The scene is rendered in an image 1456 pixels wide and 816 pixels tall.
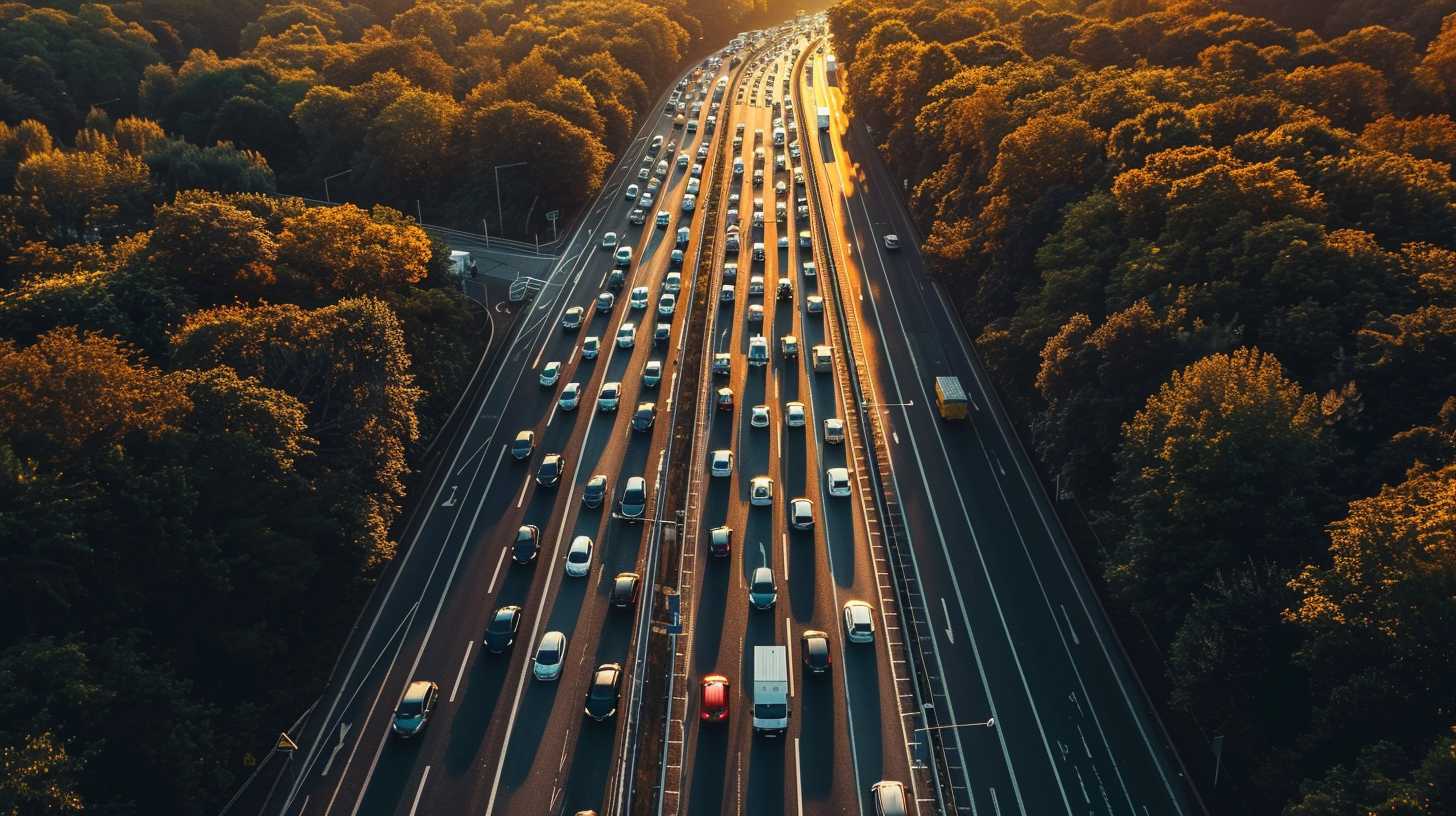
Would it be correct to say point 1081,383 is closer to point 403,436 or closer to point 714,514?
point 714,514

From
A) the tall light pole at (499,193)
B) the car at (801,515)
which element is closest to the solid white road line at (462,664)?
the car at (801,515)

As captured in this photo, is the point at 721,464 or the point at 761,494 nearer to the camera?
the point at 761,494

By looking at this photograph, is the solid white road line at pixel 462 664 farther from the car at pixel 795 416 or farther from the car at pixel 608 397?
the car at pixel 795 416

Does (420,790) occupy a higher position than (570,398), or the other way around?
(570,398)

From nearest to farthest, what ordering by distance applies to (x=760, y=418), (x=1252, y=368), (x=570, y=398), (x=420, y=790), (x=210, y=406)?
(x=420, y=790), (x=1252, y=368), (x=210, y=406), (x=760, y=418), (x=570, y=398)

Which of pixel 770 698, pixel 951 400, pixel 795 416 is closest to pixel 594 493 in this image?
pixel 795 416

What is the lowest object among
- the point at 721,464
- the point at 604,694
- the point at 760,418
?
the point at 604,694

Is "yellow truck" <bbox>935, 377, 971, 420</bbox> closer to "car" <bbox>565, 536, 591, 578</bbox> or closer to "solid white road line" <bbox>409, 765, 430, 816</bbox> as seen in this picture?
"car" <bbox>565, 536, 591, 578</bbox>

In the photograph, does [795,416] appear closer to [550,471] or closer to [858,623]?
[550,471]

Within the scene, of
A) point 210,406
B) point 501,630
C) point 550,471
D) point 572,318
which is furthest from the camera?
point 572,318

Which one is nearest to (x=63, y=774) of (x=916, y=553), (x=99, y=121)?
(x=916, y=553)
